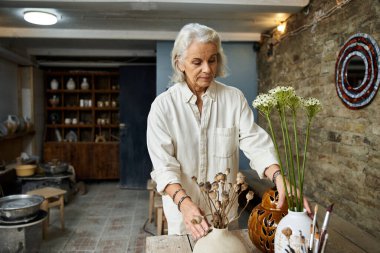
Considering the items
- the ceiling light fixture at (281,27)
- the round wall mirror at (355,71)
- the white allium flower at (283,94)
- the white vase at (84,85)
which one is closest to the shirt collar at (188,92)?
the white allium flower at (283,94)

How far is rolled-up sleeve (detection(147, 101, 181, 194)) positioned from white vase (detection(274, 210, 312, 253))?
18.7 inches

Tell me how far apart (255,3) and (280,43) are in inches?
40.6

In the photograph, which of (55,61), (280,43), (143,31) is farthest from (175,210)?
(55,61)

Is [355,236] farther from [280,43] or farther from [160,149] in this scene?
[280,43]

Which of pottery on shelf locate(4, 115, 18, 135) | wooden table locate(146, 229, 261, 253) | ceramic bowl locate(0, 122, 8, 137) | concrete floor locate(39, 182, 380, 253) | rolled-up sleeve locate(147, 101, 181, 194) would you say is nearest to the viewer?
wooden table locate(146, 229, 261, 253)

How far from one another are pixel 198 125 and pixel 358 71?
1752 mm

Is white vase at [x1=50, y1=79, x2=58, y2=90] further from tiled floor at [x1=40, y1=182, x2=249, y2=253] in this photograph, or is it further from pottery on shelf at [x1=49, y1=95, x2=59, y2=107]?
tiled floor at [x1=40, y1=182, x2=249, y2=253]

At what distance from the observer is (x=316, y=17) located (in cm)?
338

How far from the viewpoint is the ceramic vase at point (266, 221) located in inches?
44.2

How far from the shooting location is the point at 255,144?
1496 millimetres

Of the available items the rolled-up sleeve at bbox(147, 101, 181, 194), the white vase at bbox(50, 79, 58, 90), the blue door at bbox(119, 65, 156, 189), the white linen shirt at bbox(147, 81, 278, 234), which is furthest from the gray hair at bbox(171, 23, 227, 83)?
the white vase at bbox(50, 79, 58, 90)

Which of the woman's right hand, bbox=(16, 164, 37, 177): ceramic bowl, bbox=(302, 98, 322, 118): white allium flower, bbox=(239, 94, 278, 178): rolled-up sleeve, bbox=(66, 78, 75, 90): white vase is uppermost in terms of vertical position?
bbox=(66, 78, 75, 90): white vase

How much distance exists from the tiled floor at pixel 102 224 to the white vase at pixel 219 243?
296cm

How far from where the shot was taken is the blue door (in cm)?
668
